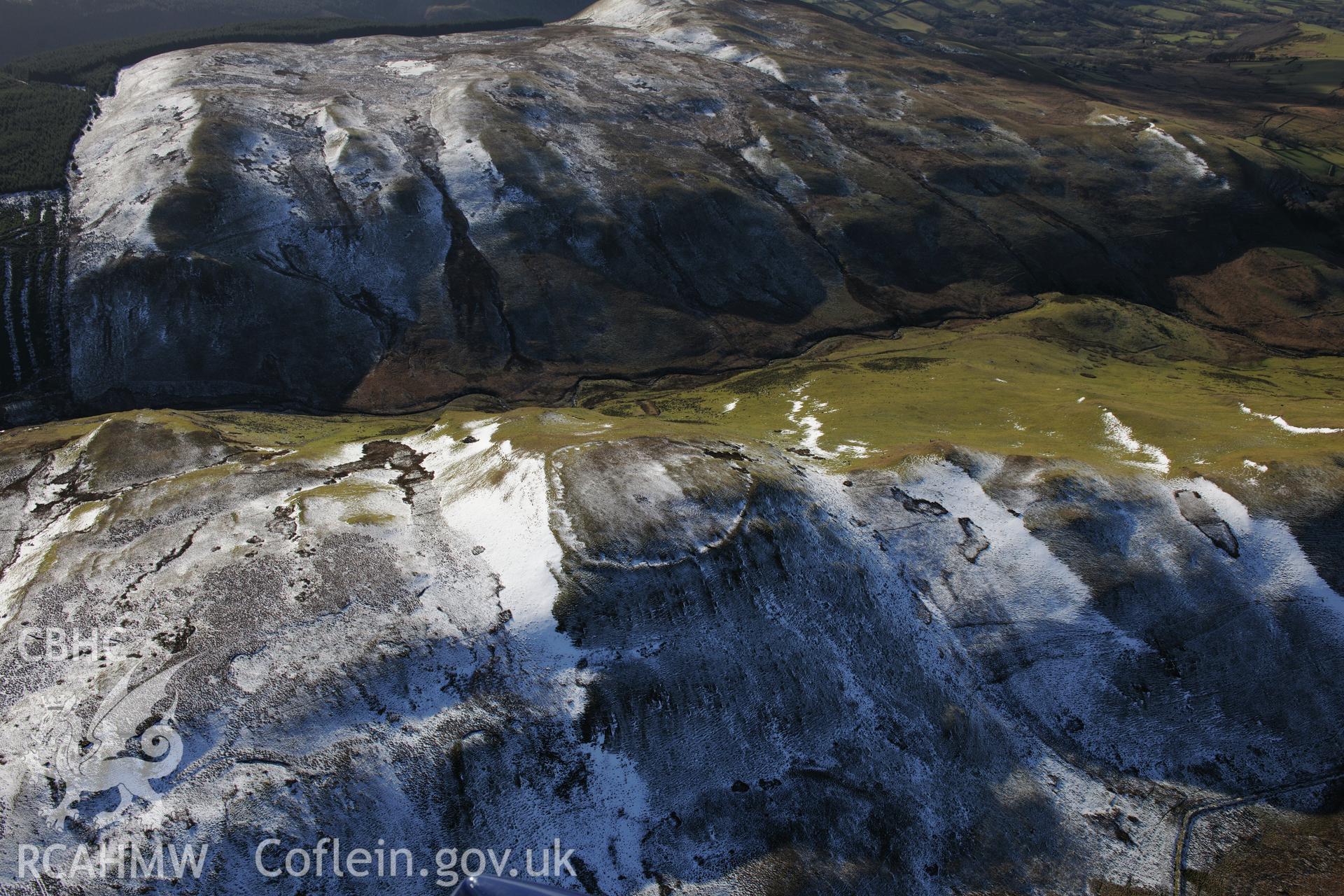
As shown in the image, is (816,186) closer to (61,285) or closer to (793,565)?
Result: (793,565)

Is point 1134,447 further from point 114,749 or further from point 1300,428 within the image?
point 114,749

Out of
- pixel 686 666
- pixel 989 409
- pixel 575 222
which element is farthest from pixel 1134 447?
pixel 575 222

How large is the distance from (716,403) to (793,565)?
45.8 m

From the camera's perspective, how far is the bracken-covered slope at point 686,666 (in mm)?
41469

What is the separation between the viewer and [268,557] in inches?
2076

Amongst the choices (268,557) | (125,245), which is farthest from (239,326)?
(268,557)

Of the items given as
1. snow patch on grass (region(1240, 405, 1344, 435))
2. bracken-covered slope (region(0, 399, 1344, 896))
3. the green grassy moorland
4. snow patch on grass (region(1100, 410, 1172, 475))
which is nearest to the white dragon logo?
bracken-covered slope (region(0, 399, 1344, 896))

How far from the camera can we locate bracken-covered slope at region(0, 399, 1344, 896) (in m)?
41.5

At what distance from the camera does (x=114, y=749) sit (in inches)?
1601

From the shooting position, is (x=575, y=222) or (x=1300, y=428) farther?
(x=575, y=222)

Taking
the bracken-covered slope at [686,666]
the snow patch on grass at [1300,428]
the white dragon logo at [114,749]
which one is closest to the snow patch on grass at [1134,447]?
the bracken-covered slope at [686,666]

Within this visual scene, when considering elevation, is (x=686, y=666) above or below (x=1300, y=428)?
below

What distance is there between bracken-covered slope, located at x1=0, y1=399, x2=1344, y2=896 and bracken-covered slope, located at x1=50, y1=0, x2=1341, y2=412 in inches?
1615

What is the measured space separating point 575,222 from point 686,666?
8999 centimetres
